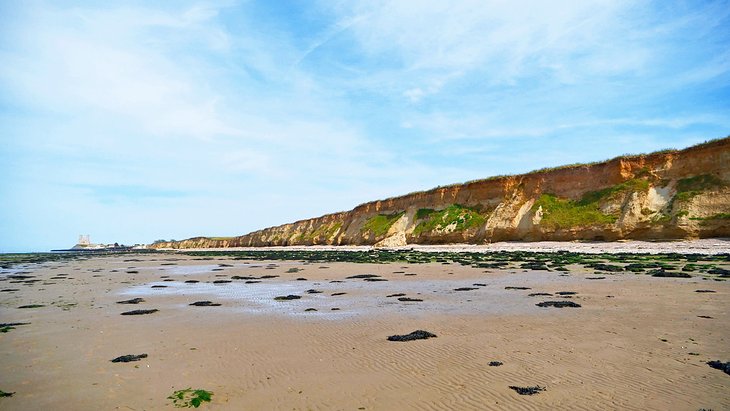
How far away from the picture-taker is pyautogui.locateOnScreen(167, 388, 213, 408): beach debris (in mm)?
5012

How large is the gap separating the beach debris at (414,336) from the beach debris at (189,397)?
3431 mm

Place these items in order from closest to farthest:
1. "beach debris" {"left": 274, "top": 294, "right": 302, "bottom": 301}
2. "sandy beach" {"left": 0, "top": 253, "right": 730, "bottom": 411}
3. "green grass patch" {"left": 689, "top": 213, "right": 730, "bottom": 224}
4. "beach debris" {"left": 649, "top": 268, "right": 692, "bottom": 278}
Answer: "sandy beach" {"left": 0, "top": 253, "right": 730, "bottom": 411}
"beach debris" {"left": 274, "top": 294, "right": 302, "bottom": 301}
"beach debris" {"left": 649, "top": 268, "right": 692, "bottom": 278}
"green grass patch" {"left": 689, "top": 213, "right": 730, "bottom": 224}

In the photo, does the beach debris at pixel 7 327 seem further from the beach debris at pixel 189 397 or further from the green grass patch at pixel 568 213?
the green grass patch at pixel 568 213

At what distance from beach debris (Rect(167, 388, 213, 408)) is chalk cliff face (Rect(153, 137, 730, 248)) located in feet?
114

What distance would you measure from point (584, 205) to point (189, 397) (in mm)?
39251

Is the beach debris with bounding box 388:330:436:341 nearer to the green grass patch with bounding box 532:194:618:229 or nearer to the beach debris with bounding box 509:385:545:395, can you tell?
the beach debris with bounding box 509:385:545:395

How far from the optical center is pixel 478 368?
5852mm

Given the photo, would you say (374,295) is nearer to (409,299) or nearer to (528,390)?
(409,299)

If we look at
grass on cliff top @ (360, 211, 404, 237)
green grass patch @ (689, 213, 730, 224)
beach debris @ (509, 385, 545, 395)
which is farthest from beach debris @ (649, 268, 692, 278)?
grass on cliff top @ (360, 211, 404, 237)

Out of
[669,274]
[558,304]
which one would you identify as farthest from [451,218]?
[558,304]

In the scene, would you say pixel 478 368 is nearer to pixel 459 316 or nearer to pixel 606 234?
pixel 459 316

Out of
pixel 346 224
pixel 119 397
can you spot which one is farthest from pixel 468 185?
pixel 119 397

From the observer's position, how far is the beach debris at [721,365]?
17.2ft

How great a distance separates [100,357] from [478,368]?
626 centimetres
